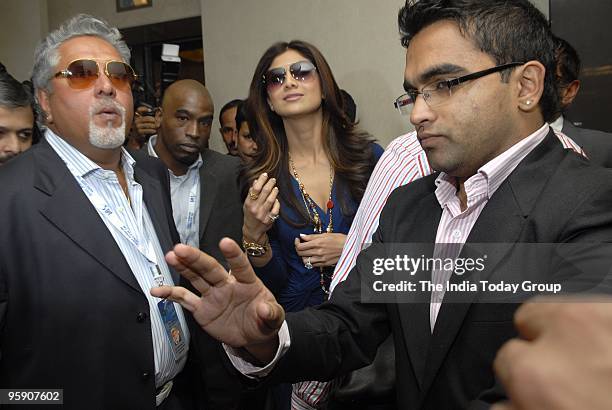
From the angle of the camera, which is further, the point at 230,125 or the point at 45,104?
the point at 230,125

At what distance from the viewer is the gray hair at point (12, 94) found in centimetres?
249

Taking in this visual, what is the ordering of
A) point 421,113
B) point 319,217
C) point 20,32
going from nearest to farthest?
point 421,113 < point 319,217 < point 20,32

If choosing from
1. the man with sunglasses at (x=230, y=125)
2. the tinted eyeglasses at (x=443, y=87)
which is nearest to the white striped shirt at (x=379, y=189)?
the tinted eyeglasses at (x=443, y=87)

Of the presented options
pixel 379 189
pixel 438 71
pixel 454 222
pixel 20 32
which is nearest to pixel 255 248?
pixel 379 189

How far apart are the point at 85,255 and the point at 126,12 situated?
19.8 feet

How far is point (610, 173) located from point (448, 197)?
17.3 inches

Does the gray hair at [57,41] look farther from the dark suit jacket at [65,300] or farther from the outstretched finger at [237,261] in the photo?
the outstretched finger at [237,261]

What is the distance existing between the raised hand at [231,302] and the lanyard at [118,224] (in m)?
0.74

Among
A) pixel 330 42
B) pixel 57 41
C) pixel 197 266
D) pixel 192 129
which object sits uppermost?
pixel 330 42

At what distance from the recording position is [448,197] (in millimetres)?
1663

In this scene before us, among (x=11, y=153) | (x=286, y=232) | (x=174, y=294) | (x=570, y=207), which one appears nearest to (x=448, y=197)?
(x=570, y=207)

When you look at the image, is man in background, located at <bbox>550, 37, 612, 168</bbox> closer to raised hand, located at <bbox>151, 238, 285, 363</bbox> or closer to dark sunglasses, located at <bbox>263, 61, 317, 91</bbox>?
dark sunglasses, located at <bbox>263, 61, 317, 91</bbox>

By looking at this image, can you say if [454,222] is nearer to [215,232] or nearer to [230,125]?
[215,232]

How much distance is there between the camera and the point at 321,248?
2.55 metres
